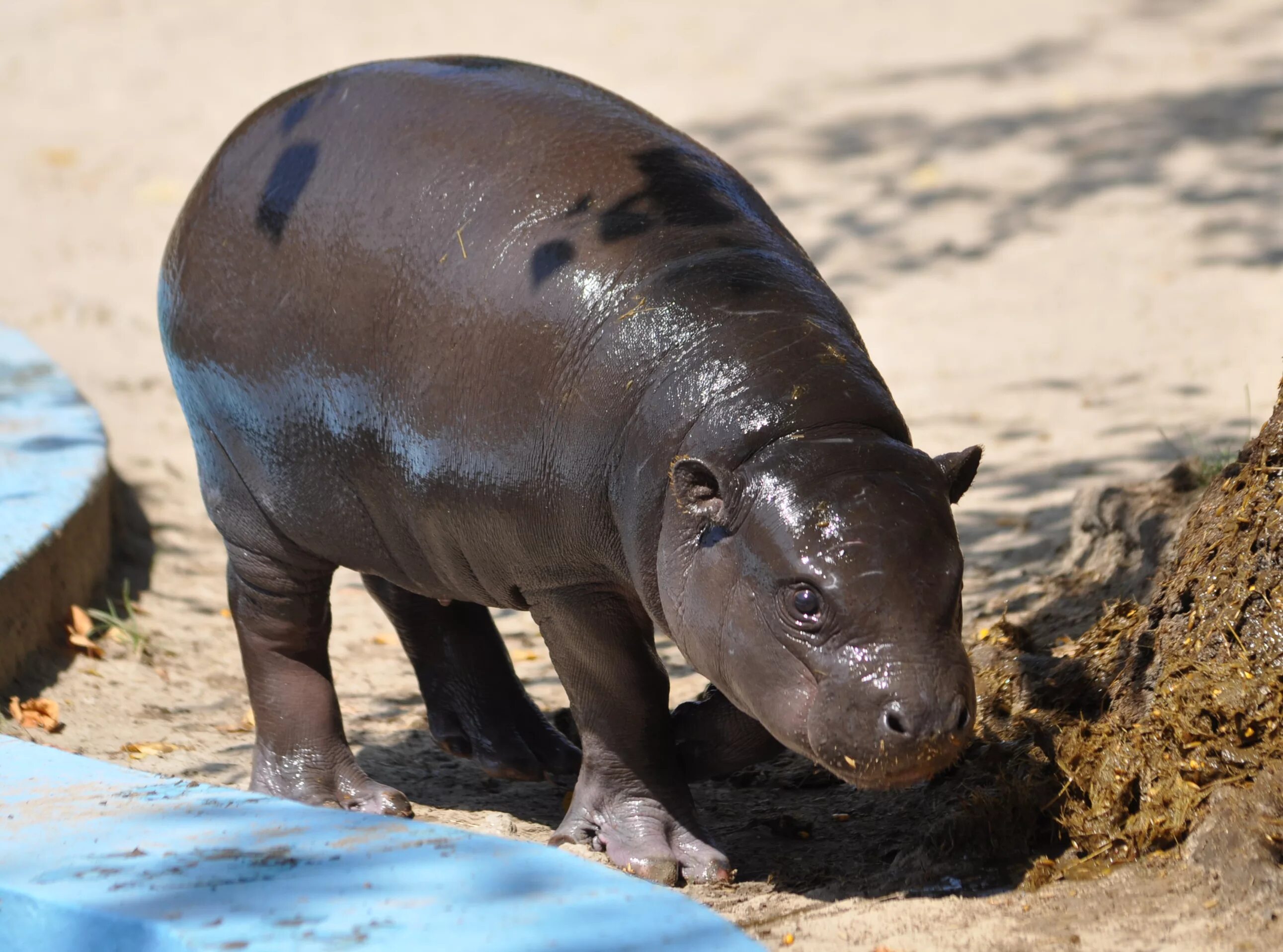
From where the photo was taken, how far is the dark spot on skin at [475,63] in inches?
183

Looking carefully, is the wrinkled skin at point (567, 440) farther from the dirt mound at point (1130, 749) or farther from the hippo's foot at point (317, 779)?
the dirt mound at point (1130, 749)

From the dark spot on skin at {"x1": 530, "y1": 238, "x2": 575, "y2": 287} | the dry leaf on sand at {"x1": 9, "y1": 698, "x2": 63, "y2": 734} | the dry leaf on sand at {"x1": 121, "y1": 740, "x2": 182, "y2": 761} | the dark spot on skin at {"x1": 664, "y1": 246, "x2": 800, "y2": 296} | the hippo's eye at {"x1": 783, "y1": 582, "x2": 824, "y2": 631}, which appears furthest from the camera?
the dry leaf on sand at {"x1": 9, "y1": 698, "x2": 63, "y2": 734}

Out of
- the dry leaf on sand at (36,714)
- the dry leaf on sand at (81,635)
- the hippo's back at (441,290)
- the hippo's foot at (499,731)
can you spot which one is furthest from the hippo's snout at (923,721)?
the dry leaf on sand at (81,635)

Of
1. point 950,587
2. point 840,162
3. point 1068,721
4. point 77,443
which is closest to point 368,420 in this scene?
point 950,587

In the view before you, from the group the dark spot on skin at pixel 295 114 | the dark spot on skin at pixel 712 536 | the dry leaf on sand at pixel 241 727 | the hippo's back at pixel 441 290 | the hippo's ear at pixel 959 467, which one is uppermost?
the dark spot on skin at pixel 295 114

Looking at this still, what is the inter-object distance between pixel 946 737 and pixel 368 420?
184cm

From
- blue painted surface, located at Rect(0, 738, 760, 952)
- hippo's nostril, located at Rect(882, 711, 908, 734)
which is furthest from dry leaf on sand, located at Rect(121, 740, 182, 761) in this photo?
hippo's nostril, located at Rect(882, 711, 908, 734)

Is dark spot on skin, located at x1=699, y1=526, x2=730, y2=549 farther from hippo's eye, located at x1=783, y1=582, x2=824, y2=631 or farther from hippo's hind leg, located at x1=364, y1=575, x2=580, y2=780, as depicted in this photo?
hippo's hind leg, located at x1=364, y1=575, x2=580, y2=780

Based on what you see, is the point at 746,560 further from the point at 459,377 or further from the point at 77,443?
the point at 77,443

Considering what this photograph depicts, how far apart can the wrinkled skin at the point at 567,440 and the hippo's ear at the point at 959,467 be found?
11mm

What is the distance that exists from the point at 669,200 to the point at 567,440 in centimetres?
70

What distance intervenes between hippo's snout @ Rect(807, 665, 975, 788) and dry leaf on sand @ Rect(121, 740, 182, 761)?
2632mm

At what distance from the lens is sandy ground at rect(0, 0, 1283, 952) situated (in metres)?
5.00

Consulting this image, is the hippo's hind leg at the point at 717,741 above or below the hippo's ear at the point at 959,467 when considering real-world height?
below
